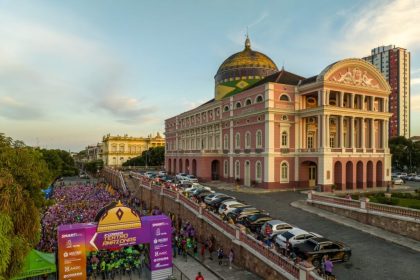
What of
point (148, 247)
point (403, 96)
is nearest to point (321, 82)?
point (148, 247)

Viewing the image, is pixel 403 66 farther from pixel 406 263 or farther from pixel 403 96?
pixel 406 263

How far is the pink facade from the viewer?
110 feet

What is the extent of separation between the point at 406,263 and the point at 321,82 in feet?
72.4

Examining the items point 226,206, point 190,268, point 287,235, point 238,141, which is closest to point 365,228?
point 287,235

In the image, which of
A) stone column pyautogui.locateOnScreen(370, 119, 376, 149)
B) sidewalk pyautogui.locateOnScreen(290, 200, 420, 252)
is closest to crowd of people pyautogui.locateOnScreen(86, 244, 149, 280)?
sidewalk pyautogui.locateOnScreen(290, 200, 420, 252)

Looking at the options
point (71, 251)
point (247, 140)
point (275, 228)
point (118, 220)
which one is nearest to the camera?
point (71, 251)

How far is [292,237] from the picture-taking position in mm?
15938

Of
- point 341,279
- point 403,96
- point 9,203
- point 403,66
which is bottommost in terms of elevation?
point 341,279

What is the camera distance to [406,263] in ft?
47.1

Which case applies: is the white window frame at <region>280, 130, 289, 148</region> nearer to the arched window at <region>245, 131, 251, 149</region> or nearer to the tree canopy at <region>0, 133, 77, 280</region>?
the arched window at <region>245, 131, 251, 149</region>

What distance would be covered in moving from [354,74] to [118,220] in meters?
31.9

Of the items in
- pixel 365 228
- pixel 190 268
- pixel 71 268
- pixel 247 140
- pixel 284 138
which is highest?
pixel 284 138

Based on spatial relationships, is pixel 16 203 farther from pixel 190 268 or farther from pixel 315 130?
pixel 315 130

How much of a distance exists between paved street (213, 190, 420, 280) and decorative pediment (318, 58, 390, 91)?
16535 millimetres
